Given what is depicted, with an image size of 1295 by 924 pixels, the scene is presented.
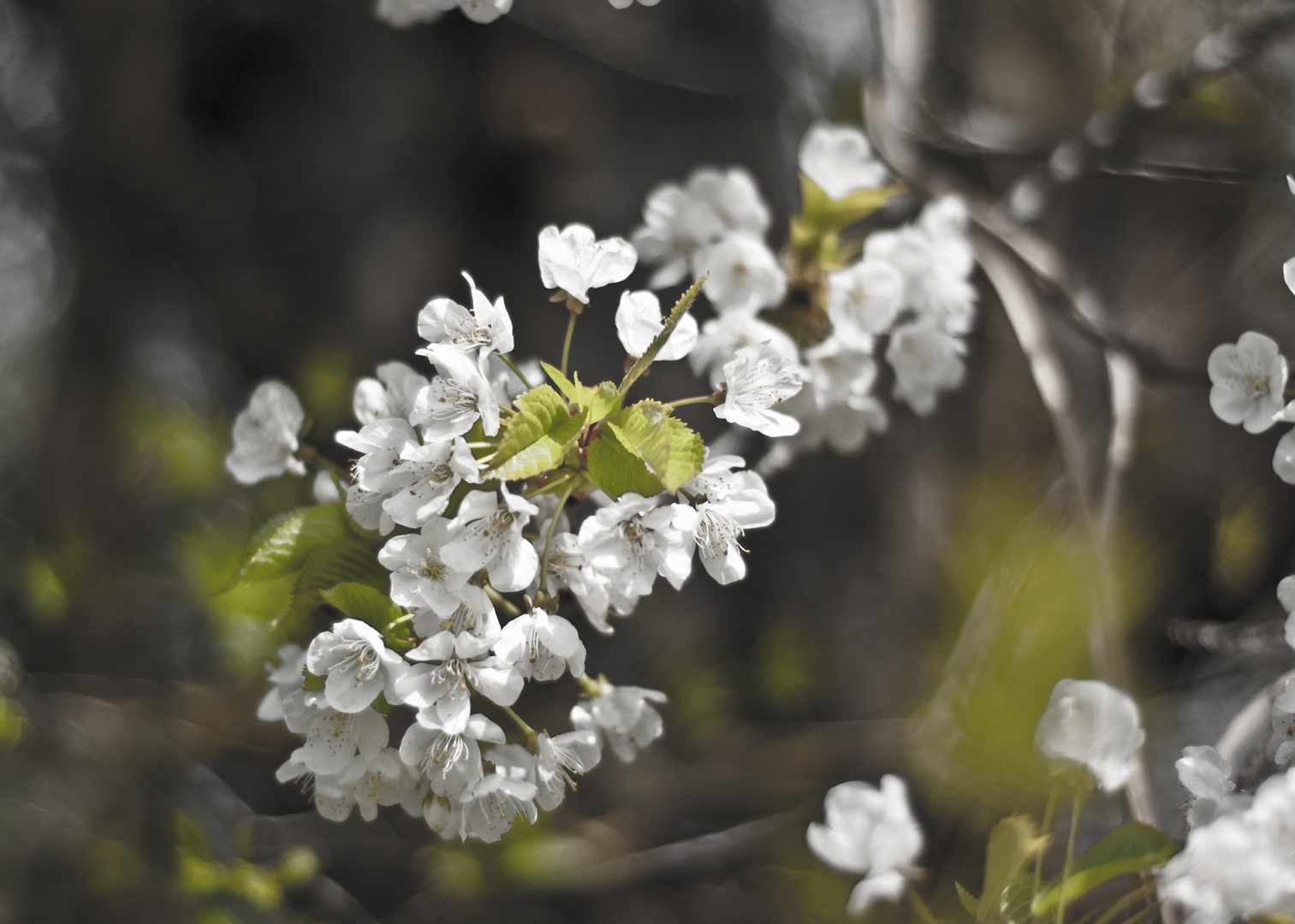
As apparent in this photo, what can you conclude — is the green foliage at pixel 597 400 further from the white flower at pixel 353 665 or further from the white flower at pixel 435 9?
the white flower at pixel 435 9

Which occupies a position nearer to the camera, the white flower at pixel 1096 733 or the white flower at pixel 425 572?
the white flower at pixel 425 572

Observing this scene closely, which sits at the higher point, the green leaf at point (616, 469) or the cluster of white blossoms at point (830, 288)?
the cluster of white blossoms at point (830, 288)

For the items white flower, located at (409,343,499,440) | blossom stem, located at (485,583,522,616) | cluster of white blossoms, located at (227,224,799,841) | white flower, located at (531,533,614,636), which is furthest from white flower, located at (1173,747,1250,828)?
white flower, located at (409,343,499,440)

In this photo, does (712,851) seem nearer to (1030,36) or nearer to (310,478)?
(310,478)

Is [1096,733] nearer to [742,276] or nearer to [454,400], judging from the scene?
[742,276]

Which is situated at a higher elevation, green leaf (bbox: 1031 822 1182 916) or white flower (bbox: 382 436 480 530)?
white flower (bbox: 382 436 480 530)

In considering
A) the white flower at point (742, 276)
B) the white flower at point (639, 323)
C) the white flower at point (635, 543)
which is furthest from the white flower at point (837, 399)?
the white flower at point (635, 543)

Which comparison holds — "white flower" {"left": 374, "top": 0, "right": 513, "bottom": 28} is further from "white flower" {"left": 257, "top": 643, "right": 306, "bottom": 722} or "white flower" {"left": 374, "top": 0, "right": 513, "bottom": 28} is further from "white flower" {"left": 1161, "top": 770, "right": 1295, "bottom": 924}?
"white flower" {"left": 1161, "top": 770, "right": 1295, "bottom": 924}

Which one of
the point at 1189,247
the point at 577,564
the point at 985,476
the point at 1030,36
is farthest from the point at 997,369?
the point at 577,564
